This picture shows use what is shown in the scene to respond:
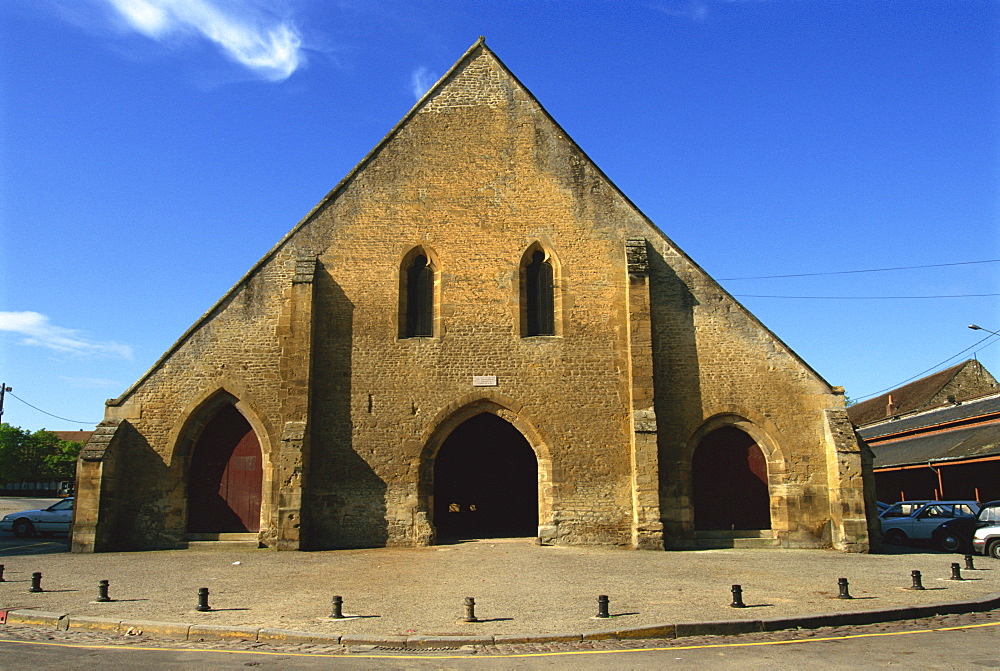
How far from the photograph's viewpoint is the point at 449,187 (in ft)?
61.9

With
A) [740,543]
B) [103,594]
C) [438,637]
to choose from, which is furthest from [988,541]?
[103,594]

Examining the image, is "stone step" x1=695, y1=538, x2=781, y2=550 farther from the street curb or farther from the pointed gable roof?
the street curb

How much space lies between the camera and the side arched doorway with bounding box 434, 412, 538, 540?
19719mm

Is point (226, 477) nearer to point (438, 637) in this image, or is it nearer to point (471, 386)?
point (471, 386)

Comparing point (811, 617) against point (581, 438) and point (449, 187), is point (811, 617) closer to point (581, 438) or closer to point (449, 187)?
point (581, 438)

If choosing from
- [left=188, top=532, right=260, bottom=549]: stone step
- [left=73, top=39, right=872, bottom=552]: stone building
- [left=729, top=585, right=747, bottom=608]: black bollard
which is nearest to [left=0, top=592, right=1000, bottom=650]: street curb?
[left=729, top=585, right=747, bottom=608]: black bollard

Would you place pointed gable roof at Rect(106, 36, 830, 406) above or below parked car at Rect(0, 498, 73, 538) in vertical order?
above

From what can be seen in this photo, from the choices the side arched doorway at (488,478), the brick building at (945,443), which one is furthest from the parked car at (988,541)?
the side arched doorway at (488,478)

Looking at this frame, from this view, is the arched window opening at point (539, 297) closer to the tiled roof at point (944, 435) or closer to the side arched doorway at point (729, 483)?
the side arched doorway at point (729, 483)

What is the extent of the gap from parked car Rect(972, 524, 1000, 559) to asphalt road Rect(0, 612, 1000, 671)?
1000 cm

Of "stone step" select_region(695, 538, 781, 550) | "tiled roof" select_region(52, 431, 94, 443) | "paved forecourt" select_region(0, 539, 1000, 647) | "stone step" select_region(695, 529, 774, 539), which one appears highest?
"tiled roof" select_region(52, 431, 94, 443)

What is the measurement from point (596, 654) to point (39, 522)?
19807mm

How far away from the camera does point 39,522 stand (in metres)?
21.5

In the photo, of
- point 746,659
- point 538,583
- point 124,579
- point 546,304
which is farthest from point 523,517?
point 746,659
